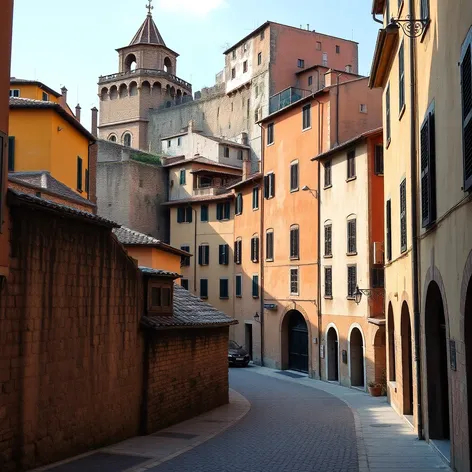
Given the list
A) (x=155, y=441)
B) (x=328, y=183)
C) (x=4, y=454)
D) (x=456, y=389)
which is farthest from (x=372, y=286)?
(x=4, y=454)

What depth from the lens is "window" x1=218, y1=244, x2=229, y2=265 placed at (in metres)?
47.8

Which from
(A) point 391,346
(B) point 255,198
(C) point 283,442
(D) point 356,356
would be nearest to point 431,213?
(C) point 283,442

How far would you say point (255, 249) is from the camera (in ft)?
140

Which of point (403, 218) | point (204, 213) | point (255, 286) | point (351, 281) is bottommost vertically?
point (351, 281)

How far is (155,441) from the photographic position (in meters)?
15.5

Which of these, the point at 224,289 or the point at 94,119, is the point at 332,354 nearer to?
the point at 224,289

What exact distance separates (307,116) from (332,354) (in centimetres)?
1274

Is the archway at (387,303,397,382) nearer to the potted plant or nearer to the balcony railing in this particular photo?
the potted plant

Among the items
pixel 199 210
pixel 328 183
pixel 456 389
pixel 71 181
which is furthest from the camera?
pixel 199 210

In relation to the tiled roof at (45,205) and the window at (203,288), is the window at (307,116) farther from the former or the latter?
the tiled roof at (45,205)

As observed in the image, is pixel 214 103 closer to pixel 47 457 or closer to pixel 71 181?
pixel 71 181

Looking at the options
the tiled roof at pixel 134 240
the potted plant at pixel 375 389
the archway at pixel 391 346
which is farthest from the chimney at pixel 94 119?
the archway at pixel 391 346

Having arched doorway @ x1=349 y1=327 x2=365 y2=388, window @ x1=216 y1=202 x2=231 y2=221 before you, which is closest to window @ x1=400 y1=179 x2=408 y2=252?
arched doorway @ x1=349 y1=327 x2=365 y2=388

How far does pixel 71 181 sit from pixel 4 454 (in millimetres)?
18580
